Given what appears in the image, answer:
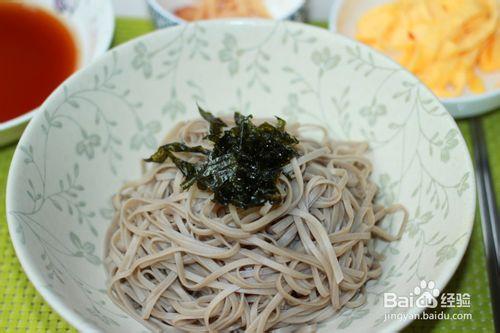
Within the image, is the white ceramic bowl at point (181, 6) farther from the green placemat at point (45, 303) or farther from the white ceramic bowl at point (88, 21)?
the green placemat at point (45, 303)

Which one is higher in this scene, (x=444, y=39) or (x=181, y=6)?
(x=181, y=6)

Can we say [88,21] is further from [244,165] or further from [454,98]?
[454,98]

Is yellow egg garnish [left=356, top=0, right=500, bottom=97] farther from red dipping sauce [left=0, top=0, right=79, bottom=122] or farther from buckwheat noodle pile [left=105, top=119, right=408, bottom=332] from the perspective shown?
red dipping sauce [left=0, top=0, right=79, bottom=122]

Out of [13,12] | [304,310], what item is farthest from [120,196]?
[13,12]

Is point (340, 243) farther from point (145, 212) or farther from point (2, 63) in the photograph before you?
point (2, 63)

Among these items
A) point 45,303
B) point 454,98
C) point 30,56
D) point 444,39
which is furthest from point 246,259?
point 30,56

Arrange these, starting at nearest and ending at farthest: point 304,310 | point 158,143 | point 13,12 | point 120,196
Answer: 1. point 304,310
2. point 120,196
3. point 158,143
4. point 13,12
